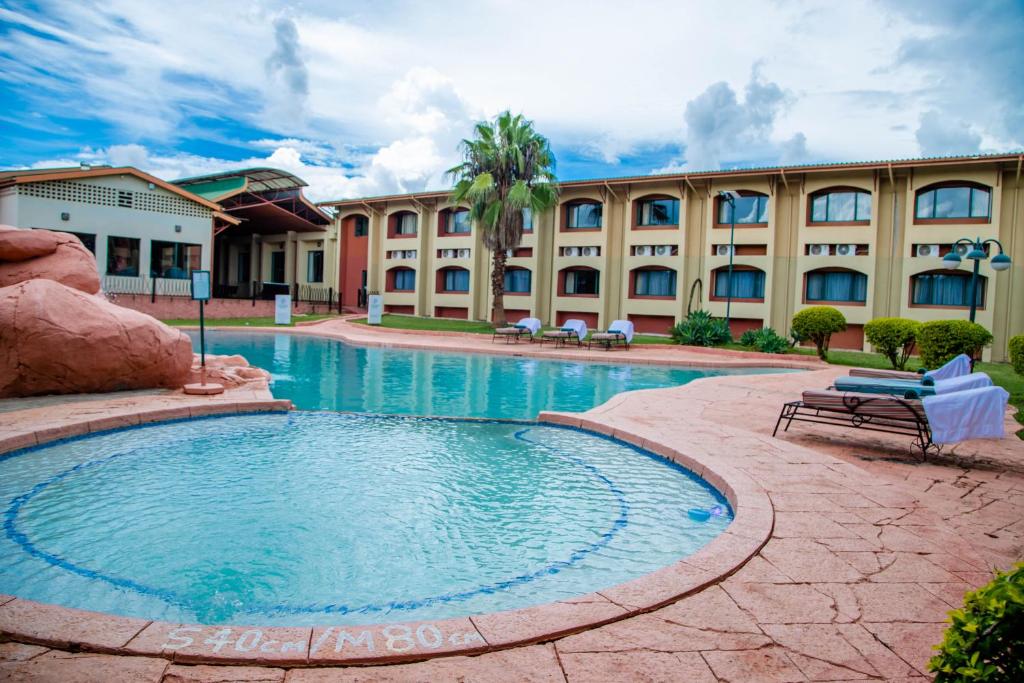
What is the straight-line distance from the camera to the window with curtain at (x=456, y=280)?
34.9 meters

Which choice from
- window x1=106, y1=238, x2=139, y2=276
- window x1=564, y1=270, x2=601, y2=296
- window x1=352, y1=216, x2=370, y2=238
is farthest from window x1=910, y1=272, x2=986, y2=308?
window x1=106, y1=238, x2=139, y2=276

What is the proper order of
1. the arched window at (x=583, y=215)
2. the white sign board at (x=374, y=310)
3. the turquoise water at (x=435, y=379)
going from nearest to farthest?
the turquoise water at (x=435, y=379)
the white sign board at (x=374, y=310)
the arched window at (x=583, y=215)

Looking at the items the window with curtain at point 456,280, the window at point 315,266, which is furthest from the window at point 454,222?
the window at point 315,266

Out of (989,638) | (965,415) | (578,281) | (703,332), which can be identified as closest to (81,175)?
(578,281)

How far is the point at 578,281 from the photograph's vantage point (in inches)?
1249

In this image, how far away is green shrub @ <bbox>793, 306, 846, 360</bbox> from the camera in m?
18.2

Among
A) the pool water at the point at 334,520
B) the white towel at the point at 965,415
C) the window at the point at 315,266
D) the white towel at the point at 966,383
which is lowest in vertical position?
the pool water at the point at 334,520

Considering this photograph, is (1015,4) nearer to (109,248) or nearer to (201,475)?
(201,475)

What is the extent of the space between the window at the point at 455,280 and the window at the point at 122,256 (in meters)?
14.9

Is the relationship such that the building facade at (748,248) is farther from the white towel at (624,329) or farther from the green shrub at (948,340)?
the green shrub at (948,340)

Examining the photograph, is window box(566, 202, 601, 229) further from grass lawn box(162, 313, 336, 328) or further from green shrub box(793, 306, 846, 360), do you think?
green shrub box(793, 306, 846, 360)

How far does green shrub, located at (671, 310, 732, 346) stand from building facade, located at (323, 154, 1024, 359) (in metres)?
5.66

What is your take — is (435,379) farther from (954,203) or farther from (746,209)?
(954,203)

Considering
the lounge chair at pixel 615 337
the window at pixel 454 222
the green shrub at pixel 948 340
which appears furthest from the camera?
the window at pixel 454 222
